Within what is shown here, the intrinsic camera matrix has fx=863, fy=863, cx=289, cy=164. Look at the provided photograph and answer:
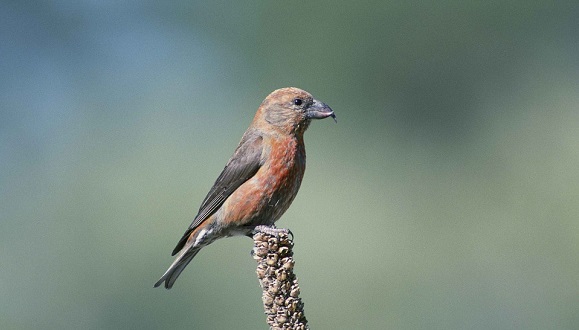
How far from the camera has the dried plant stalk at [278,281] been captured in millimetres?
2633

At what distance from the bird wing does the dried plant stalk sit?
4.48 feet

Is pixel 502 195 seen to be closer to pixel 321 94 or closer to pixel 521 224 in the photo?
pixel 521 224

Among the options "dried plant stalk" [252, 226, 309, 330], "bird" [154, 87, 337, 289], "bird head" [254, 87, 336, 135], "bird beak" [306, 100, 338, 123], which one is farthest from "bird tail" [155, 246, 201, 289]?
"dried plant stalk" [252, 226, 309, 330]

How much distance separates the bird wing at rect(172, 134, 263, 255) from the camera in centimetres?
428

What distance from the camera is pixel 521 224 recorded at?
8867mm

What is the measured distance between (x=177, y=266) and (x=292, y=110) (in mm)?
975

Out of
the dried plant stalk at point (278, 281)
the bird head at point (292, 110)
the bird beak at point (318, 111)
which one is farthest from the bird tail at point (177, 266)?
the dried plant stalk at point (278, 281)

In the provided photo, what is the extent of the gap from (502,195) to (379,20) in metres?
3.15

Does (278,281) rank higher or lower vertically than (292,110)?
lower

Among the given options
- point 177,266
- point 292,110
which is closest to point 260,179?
point 292,110

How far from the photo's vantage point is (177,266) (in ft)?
14.2

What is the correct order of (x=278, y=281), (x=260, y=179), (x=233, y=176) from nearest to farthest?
1. (x=278, y=281)
2. (x=260, y=179)
3. (x=233, y=176)

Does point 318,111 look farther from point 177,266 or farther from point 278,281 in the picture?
point 278,281

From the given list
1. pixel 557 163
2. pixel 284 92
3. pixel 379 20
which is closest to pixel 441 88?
pixel 379 20
